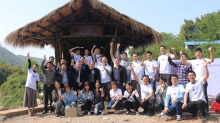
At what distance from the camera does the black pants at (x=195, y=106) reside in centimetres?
496

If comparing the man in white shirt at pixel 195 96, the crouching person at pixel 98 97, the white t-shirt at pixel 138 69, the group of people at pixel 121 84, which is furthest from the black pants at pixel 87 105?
the man in white shirt at pixel 195 96

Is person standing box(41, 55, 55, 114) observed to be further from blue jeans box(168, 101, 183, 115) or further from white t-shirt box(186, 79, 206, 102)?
white t-shirt box(186, 79, 206, 102)

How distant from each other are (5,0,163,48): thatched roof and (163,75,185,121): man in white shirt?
2734 millimetres

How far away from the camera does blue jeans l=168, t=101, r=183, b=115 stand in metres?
5.18


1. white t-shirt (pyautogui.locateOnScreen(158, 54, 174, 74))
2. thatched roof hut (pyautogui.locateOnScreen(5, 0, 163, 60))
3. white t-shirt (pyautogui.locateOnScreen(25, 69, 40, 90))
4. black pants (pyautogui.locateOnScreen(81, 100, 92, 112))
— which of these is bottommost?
black pants (pyautogui.locateOnScreen(81, 100, 92, 112))

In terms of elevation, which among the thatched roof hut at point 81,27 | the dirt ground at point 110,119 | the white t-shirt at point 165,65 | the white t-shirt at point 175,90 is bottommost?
the dirt ground at point 110,119

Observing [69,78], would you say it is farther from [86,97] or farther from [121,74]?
[121,74]

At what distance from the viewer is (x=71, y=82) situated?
6574 mm

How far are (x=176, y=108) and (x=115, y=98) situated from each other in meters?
1.65

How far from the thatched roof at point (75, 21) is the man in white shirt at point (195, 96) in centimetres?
291

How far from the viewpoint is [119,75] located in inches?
253

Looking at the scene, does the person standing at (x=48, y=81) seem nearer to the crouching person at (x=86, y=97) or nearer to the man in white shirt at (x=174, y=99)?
the crouching person at (x=86, y=97)

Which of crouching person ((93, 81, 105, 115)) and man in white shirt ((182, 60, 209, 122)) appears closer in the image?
man in white shirt ((182, 60, 209, 122))

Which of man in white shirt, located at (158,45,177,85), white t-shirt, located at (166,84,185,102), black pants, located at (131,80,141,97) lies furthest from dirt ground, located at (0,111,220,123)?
man in white shirt, located at (158,45,177,85)
